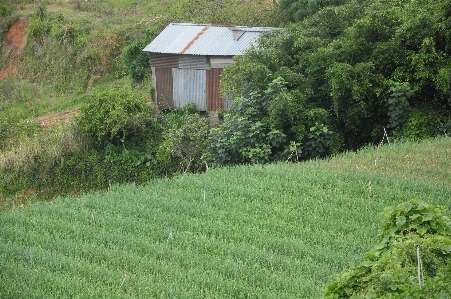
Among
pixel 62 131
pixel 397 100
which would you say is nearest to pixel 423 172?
pixel 397 100

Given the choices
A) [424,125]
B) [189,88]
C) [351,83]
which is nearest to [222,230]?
[351,83]

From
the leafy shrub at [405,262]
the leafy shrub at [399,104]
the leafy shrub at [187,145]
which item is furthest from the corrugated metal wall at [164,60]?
the leafy shrub at [405,262]

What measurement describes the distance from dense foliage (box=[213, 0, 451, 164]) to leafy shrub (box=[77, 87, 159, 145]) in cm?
330

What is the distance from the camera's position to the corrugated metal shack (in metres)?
19.7

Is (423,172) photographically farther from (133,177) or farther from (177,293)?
(133,177)

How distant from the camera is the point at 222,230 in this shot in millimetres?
10609

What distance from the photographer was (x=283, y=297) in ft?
26.6

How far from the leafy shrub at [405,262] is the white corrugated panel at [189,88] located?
41.8 feet

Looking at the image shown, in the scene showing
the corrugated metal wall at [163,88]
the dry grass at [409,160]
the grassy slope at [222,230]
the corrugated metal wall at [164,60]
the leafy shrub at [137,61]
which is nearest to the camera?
the grassy slope at [222,230]

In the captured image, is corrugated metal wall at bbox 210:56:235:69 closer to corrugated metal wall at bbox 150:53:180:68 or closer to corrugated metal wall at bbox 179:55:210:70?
corrugated metal wall at bbox 179:55:210:70

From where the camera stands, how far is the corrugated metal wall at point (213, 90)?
19.8m

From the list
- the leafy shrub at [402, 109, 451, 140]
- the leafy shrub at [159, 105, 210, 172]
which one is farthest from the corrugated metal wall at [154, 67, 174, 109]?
the leafy shrub at [402, 109, 451, 140]

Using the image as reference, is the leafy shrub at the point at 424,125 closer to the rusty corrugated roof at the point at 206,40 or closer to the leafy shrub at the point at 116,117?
the rusty corrugated roof at the point at 206,40

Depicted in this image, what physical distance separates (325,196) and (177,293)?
13.8 feet
